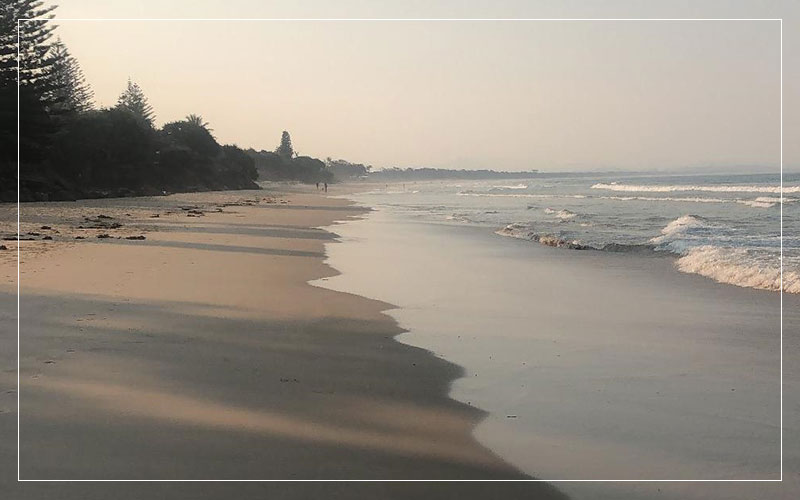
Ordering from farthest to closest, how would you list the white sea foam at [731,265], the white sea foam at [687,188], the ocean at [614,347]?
the white sea foam at [687,188], the white sea foam at [731,265], the ocean at [614,347]

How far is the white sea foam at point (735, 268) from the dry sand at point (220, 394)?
6030 mm

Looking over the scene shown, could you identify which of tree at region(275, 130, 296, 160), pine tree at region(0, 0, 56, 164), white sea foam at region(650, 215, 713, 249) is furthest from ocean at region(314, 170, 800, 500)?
pine tree at region(0, 0, 56, 164)

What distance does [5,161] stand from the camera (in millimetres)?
29797

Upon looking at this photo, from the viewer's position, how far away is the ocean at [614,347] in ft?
13.2

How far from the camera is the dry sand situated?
3609 mm

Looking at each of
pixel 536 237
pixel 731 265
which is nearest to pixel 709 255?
pixel 731 265

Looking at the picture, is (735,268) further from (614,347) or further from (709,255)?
(614,347)

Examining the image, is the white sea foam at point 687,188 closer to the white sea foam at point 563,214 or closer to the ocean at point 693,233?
the ocean at point 693,233

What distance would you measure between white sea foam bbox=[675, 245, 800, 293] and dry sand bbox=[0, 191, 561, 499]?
19.8 ft

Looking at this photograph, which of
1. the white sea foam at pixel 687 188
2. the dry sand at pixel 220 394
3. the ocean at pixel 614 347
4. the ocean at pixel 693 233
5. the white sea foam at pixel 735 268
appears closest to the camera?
the dry sand at pixel 220 394

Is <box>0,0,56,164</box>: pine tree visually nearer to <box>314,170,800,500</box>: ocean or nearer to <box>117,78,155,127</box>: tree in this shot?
<box>117,78,155,127</box>: tree

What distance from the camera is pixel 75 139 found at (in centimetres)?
3909

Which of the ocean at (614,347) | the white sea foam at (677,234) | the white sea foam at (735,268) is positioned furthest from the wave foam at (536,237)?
the white sea foam at (735,268)

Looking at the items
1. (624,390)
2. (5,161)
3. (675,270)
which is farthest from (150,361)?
(5,161)
